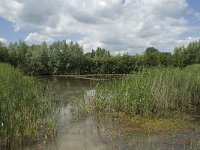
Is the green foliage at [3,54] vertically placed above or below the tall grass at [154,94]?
above

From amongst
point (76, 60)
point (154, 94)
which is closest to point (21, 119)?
point (154, 94)

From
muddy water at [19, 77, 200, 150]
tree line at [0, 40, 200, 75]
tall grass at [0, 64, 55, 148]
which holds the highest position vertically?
tree line at [0, 40, 200, 75]

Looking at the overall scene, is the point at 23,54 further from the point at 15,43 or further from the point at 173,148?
the point at 173,148

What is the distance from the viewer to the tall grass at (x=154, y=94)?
12.9 metres

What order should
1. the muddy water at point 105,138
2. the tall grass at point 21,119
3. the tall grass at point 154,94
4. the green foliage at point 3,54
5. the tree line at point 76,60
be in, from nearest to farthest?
the tall grass at point 21,119, the muddy water at point 105,138, the tall grass at point 154,94, the green foliage at point 3,54, the tree line at point 76,60

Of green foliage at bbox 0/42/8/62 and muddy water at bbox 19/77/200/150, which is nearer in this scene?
muddy water at bbox 19/77/200/150

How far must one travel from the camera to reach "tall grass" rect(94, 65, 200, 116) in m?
12.9

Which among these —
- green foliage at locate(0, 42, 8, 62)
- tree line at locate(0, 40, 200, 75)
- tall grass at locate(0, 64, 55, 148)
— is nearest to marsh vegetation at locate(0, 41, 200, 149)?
tall grass at locate(0, 64, 55, 148)

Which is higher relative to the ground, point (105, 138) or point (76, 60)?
point (76, 60)

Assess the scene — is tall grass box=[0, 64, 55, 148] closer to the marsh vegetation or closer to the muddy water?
the marsh vegetation

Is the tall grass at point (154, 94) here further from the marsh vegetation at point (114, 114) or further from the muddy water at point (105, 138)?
the muddy water at point (105, 138)

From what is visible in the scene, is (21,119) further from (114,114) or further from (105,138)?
(114,114)

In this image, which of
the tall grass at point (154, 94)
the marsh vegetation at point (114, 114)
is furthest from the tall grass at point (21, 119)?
the tall grass at point (154, 94)

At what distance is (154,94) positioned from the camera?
13453 mm
